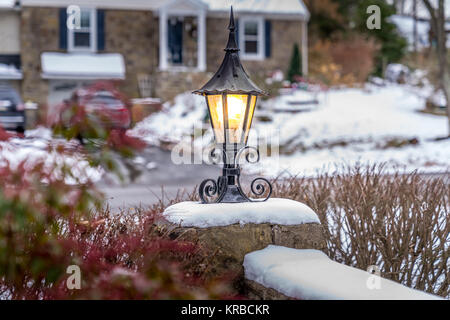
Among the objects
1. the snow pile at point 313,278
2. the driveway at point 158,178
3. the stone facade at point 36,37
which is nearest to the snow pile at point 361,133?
the driveway at point 158,178

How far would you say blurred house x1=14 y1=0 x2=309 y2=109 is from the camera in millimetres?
25500

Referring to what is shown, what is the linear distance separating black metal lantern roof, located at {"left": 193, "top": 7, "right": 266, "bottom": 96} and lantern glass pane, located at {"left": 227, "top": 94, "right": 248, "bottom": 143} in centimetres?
9

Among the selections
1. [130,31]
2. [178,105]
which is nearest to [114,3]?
[130,31]

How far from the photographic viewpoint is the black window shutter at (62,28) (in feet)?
84.0

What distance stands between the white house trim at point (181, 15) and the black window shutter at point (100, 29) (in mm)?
2178

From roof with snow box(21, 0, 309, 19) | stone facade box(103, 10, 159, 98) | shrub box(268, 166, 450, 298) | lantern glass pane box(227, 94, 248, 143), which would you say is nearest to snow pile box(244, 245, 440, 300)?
lantern glass pane box(227, 94, 248, 143)

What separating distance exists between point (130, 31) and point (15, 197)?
2381 cm

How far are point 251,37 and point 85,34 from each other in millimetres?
6550

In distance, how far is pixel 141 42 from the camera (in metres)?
26.5

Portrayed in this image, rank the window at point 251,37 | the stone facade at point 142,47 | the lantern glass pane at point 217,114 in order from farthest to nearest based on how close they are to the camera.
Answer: the window at point 251,37 < the stone facade at point 142,47 < the lantern glass pane at point 217,114

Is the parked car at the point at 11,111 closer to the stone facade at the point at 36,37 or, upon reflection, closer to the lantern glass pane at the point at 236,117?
the stone facade at the point at 36,37

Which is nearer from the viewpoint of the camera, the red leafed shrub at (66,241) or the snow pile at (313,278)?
the red leafed shrub at (66,241)
